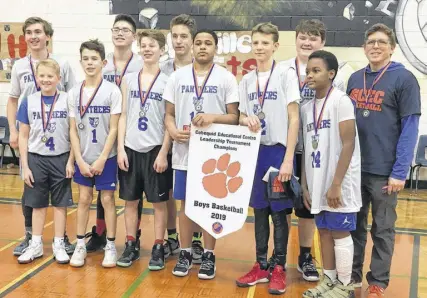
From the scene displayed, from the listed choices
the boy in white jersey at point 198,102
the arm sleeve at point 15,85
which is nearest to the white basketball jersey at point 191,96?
the boy in white jersey at point 198,102

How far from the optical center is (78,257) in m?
3.43

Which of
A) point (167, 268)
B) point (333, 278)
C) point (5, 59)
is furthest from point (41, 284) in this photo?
point (5, 59)

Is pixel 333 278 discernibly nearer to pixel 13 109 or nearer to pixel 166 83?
pixel 166 83

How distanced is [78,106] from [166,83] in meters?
0.63

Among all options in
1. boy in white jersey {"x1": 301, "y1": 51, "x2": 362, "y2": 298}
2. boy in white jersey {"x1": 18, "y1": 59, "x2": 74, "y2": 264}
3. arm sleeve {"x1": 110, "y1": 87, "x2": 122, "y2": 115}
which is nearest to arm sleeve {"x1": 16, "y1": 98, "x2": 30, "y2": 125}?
boy in white jersey {"x1": 18, "y1": 59, "x2": 74, "y2": 264}

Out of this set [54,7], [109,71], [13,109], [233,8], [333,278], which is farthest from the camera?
[54,7]

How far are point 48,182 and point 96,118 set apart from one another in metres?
0.62

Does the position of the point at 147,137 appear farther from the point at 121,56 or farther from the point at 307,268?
the point at 307,268

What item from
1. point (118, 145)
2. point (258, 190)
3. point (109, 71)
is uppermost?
point (109, 71)

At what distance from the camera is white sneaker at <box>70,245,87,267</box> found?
11.2ft

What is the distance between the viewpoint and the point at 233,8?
21.9ft

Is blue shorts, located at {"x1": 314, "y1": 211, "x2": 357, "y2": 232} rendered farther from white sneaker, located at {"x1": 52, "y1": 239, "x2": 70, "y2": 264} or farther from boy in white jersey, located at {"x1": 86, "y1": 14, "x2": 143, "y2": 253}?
white sneaker, located at {"x1": 52, "y1": 239, "x2": 70, "y2": 264}

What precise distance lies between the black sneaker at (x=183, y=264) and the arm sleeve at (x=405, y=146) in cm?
145

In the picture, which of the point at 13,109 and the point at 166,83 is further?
the point at 13,109
